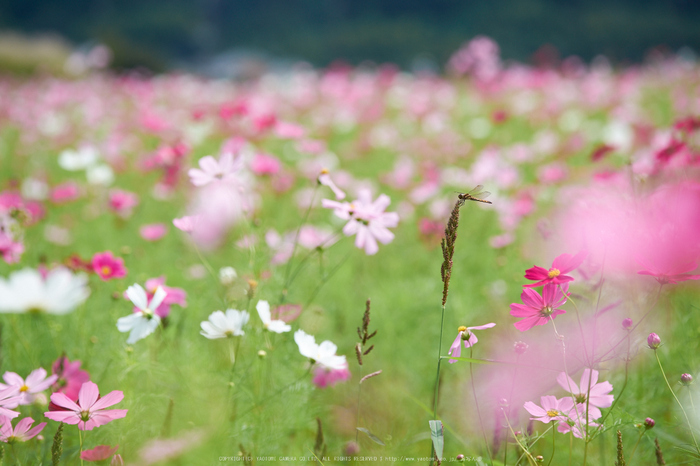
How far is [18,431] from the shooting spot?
0.63 meters

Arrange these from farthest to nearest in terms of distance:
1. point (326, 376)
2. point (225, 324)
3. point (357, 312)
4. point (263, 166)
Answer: point (357, 312) → point (263, 166) → point (326, 376) → point (225, 324)

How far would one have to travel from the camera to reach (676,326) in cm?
110

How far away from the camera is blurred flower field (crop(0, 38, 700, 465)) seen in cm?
64

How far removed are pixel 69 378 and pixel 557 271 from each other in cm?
82

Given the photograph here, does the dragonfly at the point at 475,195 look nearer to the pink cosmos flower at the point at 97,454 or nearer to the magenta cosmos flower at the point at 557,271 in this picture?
the magenta cosmos flower at the point at 557,271

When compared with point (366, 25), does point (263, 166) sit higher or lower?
lower

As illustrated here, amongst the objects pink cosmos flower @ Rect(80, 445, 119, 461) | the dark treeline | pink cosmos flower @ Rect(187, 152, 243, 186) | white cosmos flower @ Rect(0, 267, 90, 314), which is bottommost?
pink cosmos flower @ Rect(80, 445, 119, 461)

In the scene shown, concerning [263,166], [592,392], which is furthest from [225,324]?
[263,166]

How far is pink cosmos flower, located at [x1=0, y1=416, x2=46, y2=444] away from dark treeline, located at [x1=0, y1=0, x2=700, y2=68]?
13.6 meters

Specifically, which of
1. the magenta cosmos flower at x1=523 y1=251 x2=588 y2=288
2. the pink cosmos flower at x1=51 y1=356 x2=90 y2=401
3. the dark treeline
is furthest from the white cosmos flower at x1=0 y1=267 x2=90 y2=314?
the dark treeline

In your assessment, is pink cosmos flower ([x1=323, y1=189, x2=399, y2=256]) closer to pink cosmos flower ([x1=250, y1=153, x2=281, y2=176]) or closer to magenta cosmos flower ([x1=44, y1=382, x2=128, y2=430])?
magenta cosmos flower ([x1=44, y1=382, x2=128, y2=430])

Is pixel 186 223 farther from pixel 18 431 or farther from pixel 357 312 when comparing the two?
pixel 357 312

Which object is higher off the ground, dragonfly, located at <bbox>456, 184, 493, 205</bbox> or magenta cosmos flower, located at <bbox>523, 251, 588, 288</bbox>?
dragonfly, located at <bbox>456, 184, 493, 205</bbox>

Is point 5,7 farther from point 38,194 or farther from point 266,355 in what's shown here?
point 266,355
